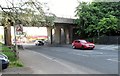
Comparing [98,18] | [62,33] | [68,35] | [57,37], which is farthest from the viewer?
[57,37]

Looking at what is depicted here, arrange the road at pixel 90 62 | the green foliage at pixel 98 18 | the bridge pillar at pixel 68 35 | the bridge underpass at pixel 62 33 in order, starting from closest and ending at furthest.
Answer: the road at pixel 90 62 < the green foliage at pixel 98 18 < the bridge underpass at pixel 62 33 < the bridge pillar at pixel 68 35

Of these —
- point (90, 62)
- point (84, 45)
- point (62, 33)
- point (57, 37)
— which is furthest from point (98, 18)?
point (90, 62)

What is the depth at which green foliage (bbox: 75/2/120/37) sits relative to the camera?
57.5 meters

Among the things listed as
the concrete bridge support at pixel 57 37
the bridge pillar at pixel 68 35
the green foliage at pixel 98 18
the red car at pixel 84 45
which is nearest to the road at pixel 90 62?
the red car at pixel 84 45

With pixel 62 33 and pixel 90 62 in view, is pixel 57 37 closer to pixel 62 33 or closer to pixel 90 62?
pixel 62 33

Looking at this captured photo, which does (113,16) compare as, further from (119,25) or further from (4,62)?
(4,62)

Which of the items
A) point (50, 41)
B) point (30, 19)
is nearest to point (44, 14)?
point (30, 19)

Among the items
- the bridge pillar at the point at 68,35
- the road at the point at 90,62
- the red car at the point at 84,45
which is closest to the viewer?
the road at the point at 90,62

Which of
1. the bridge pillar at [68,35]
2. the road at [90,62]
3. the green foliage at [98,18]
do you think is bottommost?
the road at [90,62]

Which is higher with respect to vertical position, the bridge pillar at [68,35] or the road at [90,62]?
the bridge pillar at [68,35]

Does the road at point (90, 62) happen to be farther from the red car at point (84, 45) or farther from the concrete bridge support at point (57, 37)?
the concrete bridge support at point (57, 37)

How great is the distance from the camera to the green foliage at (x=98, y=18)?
189ft

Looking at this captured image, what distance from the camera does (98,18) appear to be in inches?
2441

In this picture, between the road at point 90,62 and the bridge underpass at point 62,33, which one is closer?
the road at point 90,62
